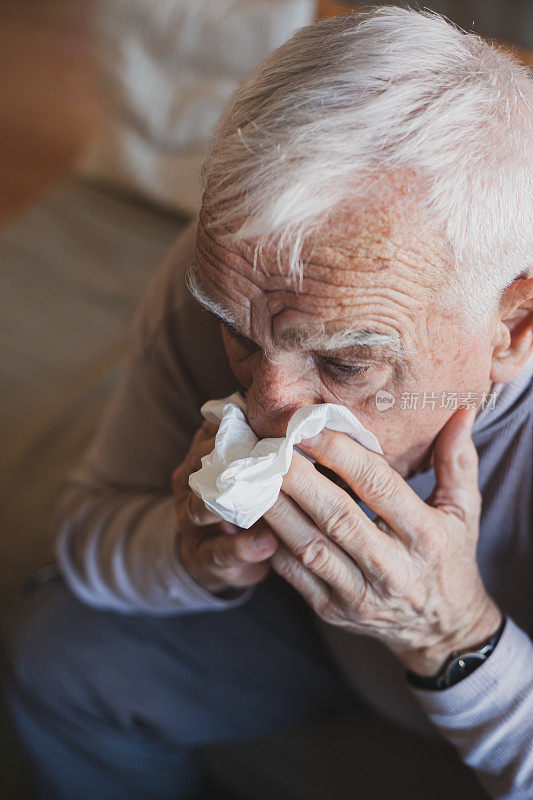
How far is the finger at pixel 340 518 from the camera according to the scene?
789 millimetres

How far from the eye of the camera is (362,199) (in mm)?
677

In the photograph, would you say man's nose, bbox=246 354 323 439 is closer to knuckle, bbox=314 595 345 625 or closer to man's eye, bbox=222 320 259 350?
man's eye, bbox=222 320 259 350

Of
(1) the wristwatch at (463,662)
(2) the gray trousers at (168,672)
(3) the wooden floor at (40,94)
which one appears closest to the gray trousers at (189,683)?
(2) the gray trousers at (168,672)

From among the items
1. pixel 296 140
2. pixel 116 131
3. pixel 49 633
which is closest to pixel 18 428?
pixel 49 633

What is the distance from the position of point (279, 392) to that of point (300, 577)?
0.87ft

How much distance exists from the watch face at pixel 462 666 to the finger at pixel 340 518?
0.21 m

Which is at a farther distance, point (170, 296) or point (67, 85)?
point (67, 85)

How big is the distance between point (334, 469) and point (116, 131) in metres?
1.85

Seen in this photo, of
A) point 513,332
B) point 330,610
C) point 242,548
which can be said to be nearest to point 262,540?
point 242,548

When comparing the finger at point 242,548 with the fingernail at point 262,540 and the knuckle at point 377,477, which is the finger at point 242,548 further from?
the knuckle at point 377,477

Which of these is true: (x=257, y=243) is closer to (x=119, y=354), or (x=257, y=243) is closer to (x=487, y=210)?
(x=487, y=210)

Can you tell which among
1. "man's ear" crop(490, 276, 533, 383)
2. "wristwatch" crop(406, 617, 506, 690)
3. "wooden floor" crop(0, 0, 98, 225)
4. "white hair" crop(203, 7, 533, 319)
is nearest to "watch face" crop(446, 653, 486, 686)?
"wristwatch" crop(406, 617, 506, 690)

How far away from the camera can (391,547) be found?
34.2 inches

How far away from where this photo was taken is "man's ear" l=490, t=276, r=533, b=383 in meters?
0.79
